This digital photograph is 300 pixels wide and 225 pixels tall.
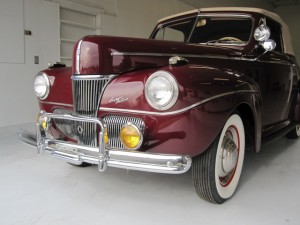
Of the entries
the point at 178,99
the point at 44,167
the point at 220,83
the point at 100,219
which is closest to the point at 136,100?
the point at 178,99

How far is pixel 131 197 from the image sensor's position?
216cm

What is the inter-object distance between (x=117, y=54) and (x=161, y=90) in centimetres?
51

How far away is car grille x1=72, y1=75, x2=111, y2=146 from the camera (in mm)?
1937

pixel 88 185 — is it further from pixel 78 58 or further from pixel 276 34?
pixel 276 34

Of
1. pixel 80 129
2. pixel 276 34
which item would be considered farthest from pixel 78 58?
pixel 276 34

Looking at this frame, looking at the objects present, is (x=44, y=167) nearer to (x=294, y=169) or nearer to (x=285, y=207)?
(x=285, y=207)

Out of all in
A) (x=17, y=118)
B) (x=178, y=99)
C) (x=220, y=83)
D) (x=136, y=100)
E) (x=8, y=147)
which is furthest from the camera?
(x=17, y=118)

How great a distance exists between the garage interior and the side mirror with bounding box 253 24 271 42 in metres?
1.18

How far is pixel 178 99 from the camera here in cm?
163

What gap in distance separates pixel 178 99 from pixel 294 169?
1.80 metres

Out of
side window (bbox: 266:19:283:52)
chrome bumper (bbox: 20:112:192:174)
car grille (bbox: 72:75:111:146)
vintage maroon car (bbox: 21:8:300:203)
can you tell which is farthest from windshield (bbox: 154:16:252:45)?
chrome bumper (bbox: 20:112:192:174)

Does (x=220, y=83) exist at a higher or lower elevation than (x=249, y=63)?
lower

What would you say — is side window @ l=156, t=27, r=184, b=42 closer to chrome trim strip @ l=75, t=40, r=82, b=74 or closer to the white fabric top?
the white fabric top

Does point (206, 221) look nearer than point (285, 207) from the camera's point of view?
Yes
